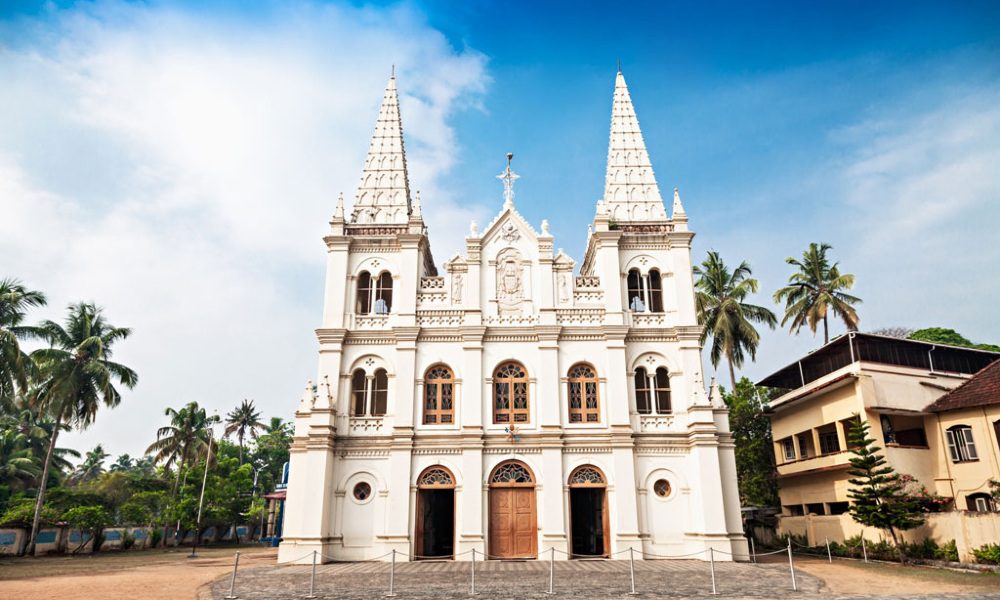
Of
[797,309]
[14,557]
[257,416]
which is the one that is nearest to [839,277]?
[797,309]

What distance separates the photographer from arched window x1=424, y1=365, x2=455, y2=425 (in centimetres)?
2262

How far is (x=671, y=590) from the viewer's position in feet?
46.0

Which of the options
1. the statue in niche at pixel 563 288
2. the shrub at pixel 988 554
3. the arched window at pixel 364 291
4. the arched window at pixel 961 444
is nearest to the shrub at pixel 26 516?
the arched window at pixel 364 291

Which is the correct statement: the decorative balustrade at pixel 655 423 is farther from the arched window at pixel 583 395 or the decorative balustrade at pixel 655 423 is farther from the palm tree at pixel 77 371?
the palm tree at pixel 77 371

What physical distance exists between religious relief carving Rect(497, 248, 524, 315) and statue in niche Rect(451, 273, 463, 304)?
1.49 metres

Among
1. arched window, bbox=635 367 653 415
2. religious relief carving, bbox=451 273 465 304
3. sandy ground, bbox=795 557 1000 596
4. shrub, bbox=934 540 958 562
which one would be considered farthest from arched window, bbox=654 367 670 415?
shrub, bbox=934 540 958 562

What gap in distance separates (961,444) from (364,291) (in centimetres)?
2223

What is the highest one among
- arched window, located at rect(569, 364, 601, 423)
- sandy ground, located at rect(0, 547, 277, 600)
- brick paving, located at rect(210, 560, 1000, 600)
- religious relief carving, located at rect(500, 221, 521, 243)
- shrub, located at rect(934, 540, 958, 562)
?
religious relief carving, located at rect(500, 221, 521, 243)

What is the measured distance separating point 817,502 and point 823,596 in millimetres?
14540

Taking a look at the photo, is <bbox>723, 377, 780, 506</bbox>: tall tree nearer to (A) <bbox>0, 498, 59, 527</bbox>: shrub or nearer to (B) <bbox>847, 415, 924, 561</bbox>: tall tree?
(B) <bbox>847, 415, 924, 561</bbox>: tall tree

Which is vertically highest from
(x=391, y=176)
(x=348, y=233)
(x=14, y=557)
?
(x=391, y=176)

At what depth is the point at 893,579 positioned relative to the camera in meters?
16.1

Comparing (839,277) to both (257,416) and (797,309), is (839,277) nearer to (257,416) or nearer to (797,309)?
(797,309)

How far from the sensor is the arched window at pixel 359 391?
910 inches
